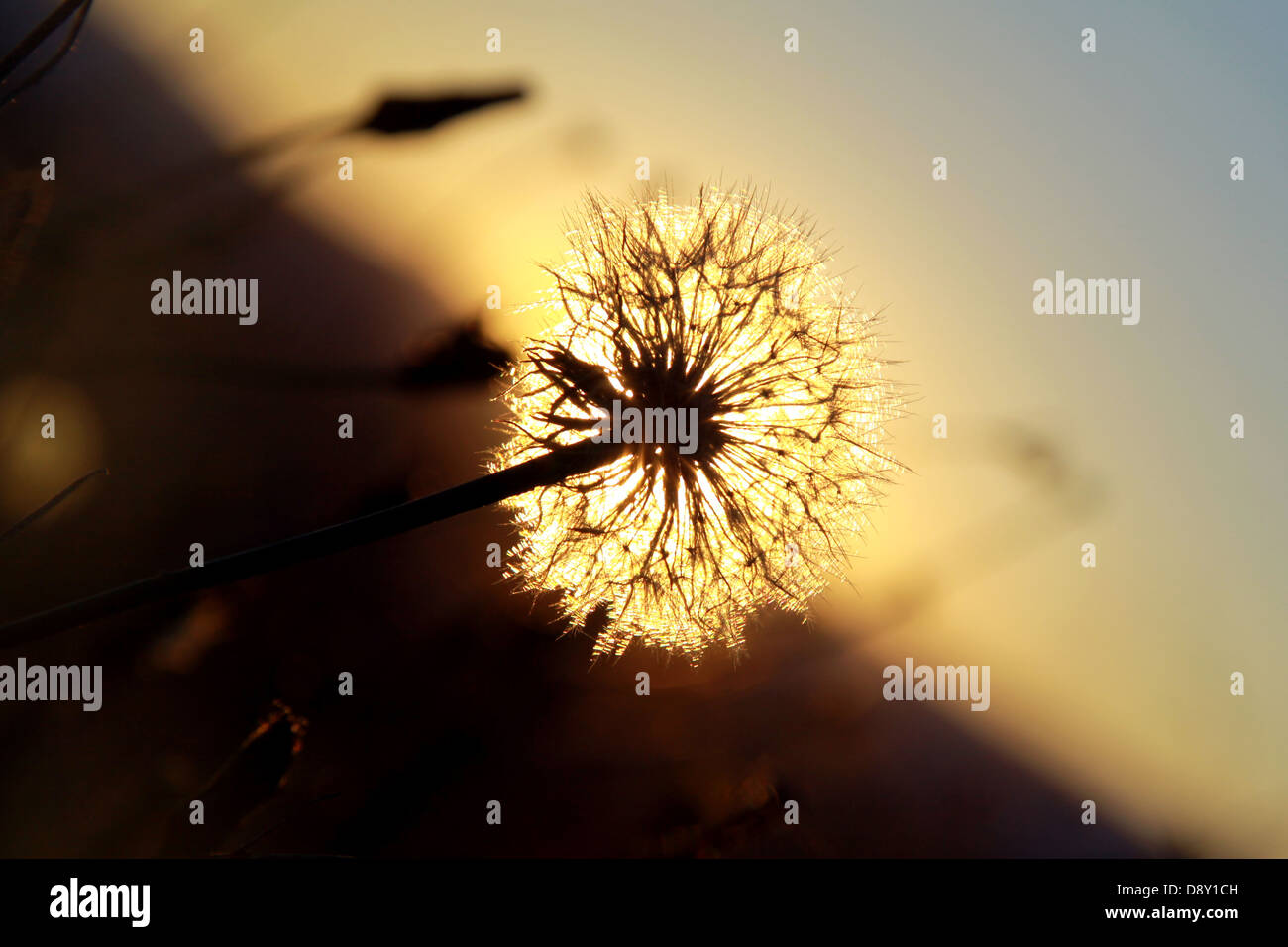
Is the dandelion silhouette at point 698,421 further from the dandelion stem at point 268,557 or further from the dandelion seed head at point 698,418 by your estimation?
the dandelion stem at point 268,557

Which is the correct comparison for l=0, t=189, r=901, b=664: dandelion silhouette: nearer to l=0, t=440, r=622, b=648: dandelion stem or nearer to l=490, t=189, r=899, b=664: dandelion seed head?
l=490, t=189, r=899, b=664: dandelion seed head

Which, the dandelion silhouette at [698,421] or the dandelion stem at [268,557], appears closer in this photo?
the dandelion stem at [268,557]

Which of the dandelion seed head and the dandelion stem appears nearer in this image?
the dandelion stem

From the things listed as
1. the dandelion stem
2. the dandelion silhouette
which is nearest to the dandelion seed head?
the dandelion silhouette

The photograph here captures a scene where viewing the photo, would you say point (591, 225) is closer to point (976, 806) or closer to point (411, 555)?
point (411, 555)

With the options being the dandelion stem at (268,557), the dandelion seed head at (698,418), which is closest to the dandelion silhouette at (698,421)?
the dandelion seed head at (698,418)
